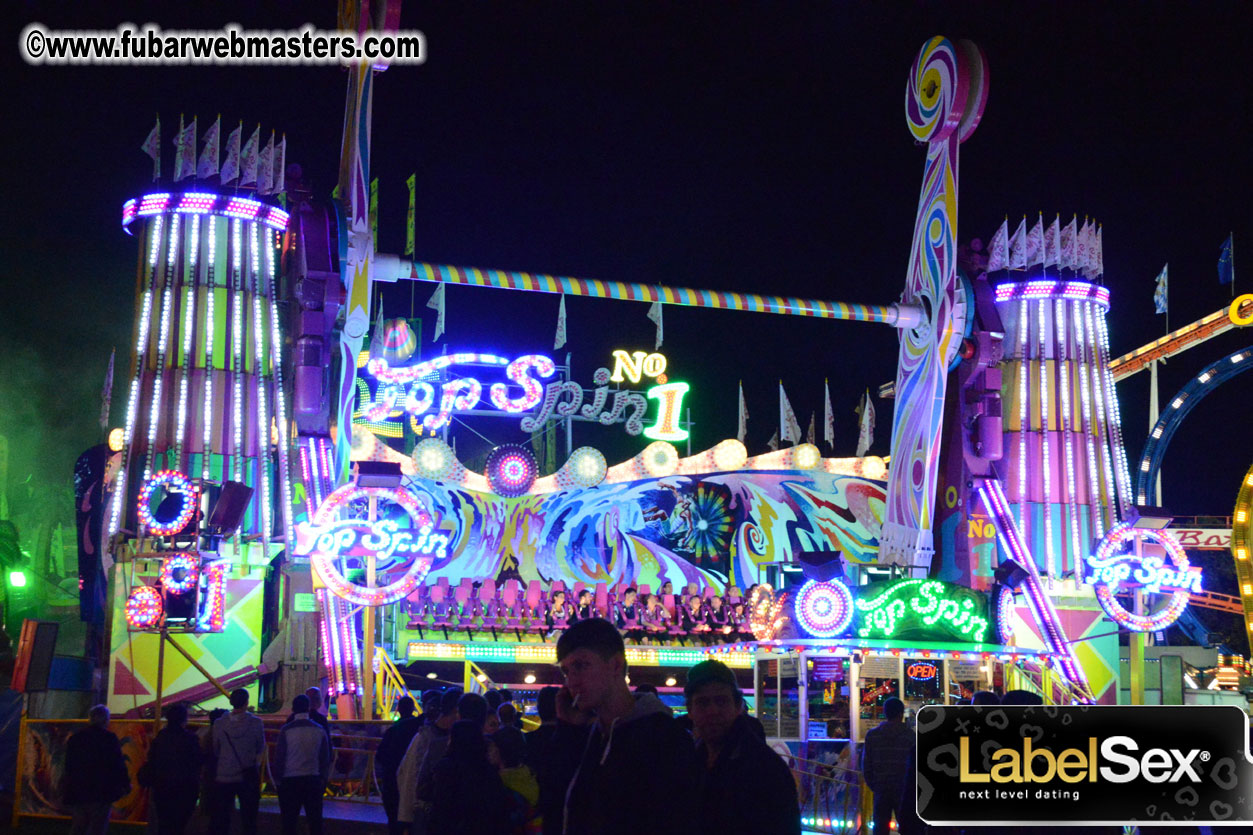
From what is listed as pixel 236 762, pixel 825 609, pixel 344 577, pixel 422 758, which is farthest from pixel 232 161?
pixel 422 758

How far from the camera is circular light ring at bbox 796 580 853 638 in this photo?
62.9 feet

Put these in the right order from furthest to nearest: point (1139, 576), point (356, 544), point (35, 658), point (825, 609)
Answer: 1. point (1139, 576)
2. point (825, 609)
3. point (356, 544)
4. point (35, 658)

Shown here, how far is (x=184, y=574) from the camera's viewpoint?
17.6m

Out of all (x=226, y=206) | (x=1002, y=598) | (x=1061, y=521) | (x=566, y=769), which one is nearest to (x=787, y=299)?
(x=1002, y=598)

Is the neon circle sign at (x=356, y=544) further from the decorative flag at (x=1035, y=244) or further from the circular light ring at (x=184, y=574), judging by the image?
the decorative flag at (x=1035, y=244)

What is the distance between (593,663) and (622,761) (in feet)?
1.51

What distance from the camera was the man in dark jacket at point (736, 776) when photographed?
5.19 metres

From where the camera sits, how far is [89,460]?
99.7 ft

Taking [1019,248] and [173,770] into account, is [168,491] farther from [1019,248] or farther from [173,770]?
[1019,248]

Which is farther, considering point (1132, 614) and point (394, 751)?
point (1132, 614)

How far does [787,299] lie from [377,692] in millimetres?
9554

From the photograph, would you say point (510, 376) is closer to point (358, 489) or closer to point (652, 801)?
point (358, 489)

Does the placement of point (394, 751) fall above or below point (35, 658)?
below

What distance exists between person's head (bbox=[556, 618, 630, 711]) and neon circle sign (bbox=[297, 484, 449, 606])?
13806mm
